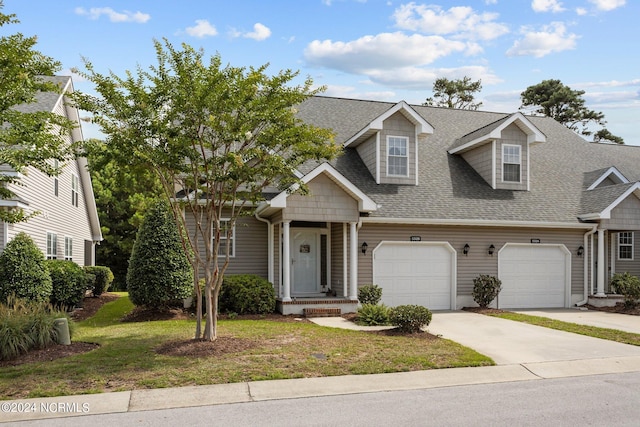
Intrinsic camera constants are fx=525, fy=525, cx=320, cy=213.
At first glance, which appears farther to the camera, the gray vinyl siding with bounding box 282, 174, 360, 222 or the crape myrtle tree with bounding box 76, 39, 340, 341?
the gray vinyl siding with bounding box 282, 174, 360, 222

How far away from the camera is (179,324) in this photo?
40.3 feet

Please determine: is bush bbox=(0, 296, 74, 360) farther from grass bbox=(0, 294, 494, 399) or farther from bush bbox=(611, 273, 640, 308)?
bush bbox=(611, 273, 640, 308)

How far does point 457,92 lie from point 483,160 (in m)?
22.7

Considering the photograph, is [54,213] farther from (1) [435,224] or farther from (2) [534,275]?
Answer: (2) [534,275]

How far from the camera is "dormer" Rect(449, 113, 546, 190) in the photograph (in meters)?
17.8

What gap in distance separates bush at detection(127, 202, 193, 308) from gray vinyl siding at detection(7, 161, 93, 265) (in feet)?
8.23

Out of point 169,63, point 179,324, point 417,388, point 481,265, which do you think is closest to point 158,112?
point 169,63

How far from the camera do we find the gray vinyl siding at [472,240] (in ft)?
51.1

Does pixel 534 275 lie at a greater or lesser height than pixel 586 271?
lesser

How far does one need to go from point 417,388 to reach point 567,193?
1362 cm

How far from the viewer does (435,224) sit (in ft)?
52.5

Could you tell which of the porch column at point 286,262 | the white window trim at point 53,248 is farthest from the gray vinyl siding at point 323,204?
the white window trim at point 53,248

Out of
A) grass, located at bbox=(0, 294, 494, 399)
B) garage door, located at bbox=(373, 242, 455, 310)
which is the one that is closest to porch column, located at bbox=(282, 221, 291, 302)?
grass, located at bbox=(0, 294, 494, 399)

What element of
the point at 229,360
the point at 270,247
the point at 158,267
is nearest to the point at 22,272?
the point at 158,267
